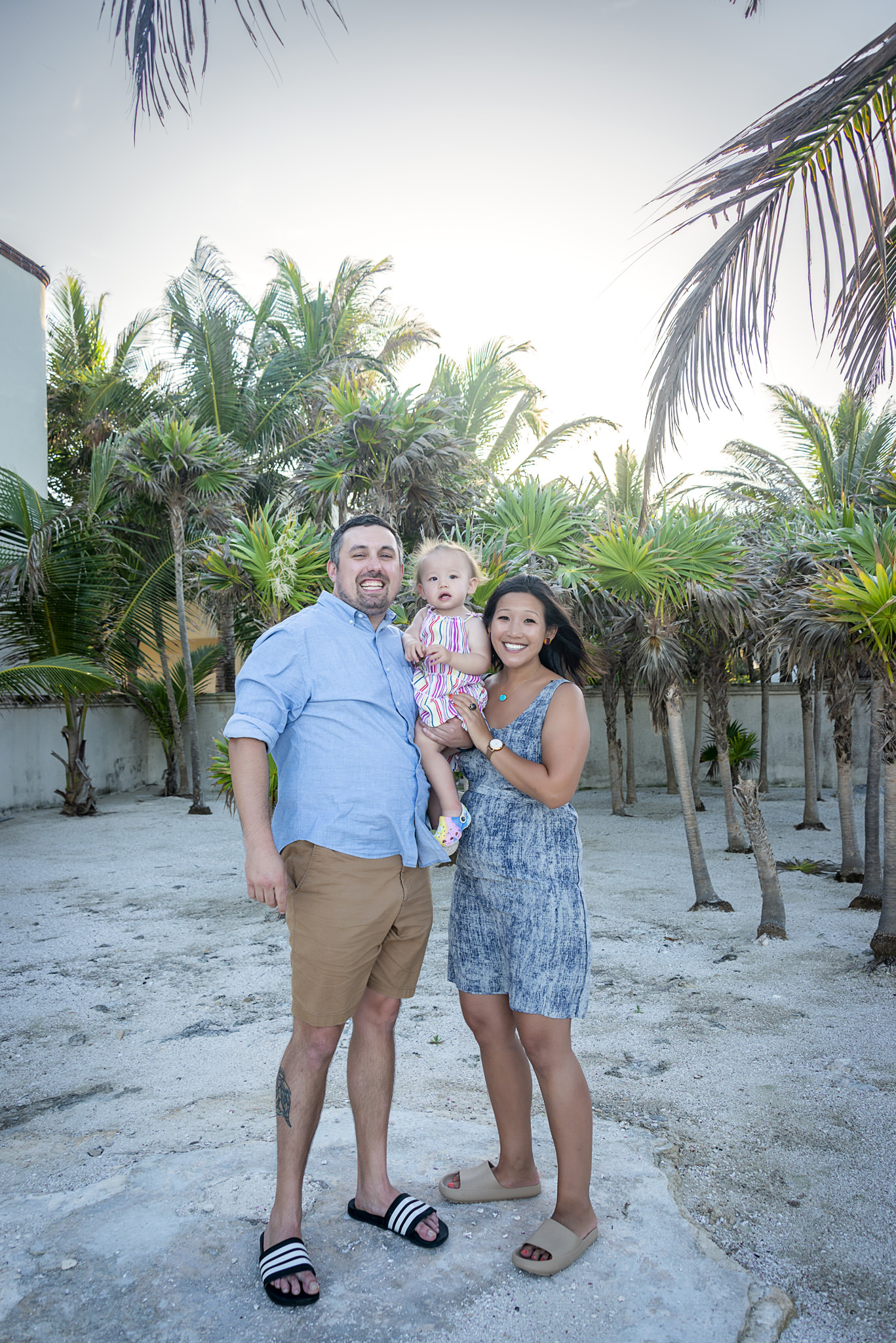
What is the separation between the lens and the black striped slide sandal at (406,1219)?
2.38 meters

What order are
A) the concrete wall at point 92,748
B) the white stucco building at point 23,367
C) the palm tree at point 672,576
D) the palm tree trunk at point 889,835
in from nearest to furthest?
1. the palm tree trunk at point 889,835
2. the palm tree at point 672,576
3. the concrete wall at point 92,748
4. the white stucco building at point 23,367

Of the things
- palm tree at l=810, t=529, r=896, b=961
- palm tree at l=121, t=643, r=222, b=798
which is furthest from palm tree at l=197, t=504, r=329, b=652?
palm tree at l=121, t=643, r=222, b=798

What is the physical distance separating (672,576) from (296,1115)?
18.0 ft

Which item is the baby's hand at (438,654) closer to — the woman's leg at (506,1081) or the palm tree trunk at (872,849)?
the woman's leg at (506,1081)

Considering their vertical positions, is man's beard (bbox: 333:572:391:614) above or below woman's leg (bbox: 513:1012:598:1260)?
above

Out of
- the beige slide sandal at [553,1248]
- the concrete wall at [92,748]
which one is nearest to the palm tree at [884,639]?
the beige slide sandal at [553,1248]

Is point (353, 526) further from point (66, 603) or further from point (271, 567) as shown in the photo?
point (66, 603)

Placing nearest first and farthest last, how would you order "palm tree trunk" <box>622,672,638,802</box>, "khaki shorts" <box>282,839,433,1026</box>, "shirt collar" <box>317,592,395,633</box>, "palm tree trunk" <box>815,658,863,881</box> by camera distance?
1. "khaki shorts" <box>282,839,433,1026</box>
2. "shirt collar" <box>317,592,395,633</box>
3. "palm tree trunk" <box>815,658,863,881</box>
4. "palm tree trunk" <box>622,672,638,802</box>

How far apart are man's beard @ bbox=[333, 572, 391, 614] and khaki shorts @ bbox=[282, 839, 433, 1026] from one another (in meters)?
0.73

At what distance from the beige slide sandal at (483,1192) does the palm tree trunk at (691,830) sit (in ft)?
15.4

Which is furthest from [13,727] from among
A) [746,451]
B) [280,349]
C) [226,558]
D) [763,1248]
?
[746,451]

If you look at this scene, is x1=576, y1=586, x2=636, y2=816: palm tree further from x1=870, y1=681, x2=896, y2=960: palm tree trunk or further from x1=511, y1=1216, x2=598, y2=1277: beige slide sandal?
x1=511, y1=1216, x2=598, y2=1277: beige slide sandal

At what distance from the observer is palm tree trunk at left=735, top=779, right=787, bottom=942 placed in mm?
5887

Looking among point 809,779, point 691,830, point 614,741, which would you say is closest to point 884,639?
point 691,830
